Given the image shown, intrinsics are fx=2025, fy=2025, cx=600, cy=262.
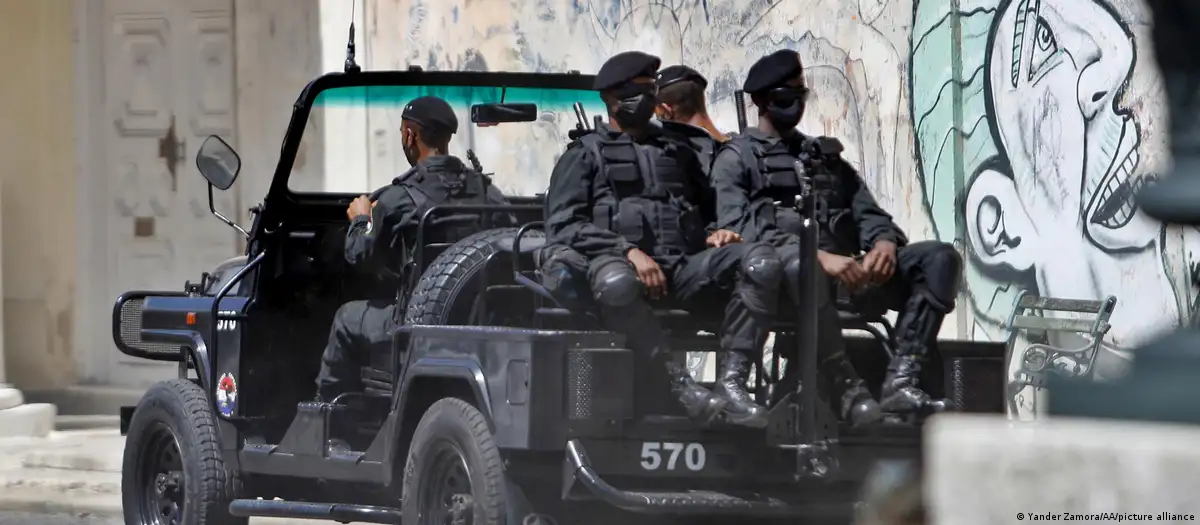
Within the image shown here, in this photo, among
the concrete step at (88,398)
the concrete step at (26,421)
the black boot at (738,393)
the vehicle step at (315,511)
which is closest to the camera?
the black boot at (738,393)

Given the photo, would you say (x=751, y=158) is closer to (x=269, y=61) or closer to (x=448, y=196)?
(x=448, y=196)

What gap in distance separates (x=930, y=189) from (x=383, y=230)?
15.2 ft

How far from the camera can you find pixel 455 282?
6.59 metres

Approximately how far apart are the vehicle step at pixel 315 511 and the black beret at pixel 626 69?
63.2 inches

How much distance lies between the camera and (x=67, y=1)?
15328 millimetres

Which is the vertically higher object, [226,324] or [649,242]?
[649,242]

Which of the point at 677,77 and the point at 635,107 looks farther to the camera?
the point at 677,77

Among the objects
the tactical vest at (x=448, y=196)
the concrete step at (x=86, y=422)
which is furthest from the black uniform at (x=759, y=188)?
the concrete step at (x=86, y=422)

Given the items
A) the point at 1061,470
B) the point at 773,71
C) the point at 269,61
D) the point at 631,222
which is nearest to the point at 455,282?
the point at 631,222

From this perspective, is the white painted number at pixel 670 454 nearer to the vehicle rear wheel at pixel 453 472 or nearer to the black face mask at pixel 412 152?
the vehicle rear wheel at pixel 453 472

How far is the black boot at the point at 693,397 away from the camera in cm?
566

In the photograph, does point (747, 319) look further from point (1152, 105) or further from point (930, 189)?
point (930, 189)

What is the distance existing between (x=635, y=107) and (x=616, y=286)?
796 mm

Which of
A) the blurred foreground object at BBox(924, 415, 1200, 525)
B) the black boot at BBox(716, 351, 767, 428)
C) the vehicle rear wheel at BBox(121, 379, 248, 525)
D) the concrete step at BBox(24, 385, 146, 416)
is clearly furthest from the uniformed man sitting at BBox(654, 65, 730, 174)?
the concrete step at BBox(24, 385, 146, 416)
